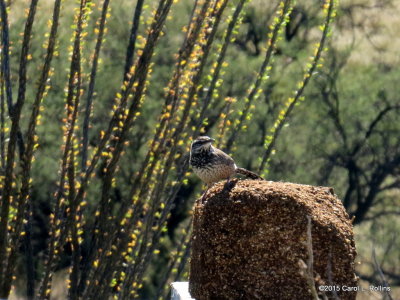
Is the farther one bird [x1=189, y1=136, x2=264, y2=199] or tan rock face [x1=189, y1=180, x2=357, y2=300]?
bird [x1=189, y1=136, x2=264, y2=199]

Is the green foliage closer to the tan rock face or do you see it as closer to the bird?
the bird

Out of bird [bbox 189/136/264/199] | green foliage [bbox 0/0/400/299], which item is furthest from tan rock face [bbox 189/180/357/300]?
green foliage [bbox 0/0/400/299]

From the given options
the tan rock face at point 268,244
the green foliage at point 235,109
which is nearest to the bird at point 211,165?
the tan rock face at point 268,244

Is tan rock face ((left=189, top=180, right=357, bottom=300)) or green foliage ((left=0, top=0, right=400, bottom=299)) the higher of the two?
tan rock face ((left=189, top=180, right=357, bottom=300))

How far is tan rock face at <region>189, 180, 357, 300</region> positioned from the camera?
4.34 meters

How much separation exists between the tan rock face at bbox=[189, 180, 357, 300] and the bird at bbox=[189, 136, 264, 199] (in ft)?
2.24

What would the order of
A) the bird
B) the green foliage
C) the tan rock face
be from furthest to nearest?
the green foliage < the bird < the tan rock face

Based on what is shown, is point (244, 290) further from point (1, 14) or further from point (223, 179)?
point (1, 14)

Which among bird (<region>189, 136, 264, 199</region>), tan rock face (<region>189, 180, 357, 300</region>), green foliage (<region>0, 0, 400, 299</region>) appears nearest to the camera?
tan rock face (<region>189, 180, 357, 300</region>)

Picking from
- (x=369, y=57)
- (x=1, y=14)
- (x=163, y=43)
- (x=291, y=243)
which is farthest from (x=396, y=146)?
(x=291, y=243)

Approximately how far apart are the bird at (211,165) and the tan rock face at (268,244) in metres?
0.68

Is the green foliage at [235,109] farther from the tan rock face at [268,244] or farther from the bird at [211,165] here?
the tan rock face at [268,244]

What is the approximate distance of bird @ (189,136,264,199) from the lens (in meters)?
5.25

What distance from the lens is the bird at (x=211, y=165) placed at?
5.25m
